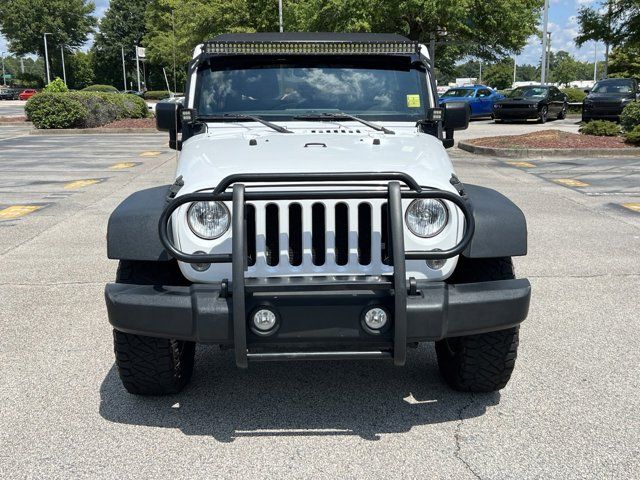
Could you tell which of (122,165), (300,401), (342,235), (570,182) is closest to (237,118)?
(342,235)

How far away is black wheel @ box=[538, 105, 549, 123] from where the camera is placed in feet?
93.0

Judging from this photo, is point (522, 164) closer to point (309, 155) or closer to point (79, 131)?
point (309, 155)

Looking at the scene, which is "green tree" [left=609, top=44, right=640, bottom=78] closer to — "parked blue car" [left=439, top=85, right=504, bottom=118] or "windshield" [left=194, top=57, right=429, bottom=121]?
"parked blue car" [left=439, top=85, right=504, bottom=118]

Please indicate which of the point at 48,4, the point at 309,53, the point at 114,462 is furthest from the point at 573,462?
the point at 48,4

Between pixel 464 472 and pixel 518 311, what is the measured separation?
0.74 m

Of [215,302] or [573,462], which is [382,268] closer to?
[215,302]

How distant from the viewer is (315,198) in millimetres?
3107

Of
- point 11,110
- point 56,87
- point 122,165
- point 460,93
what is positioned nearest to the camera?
point 122,165

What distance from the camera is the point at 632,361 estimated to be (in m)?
4.38

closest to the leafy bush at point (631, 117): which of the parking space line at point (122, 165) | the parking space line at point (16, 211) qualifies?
the parking space line at point (122, 165)

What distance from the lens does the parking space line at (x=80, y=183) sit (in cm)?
1202

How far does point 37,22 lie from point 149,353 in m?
96.1

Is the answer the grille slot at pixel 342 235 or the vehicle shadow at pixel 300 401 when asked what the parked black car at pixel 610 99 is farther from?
the grille slot at pixel 342 235

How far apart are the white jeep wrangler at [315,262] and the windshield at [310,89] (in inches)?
25.6
